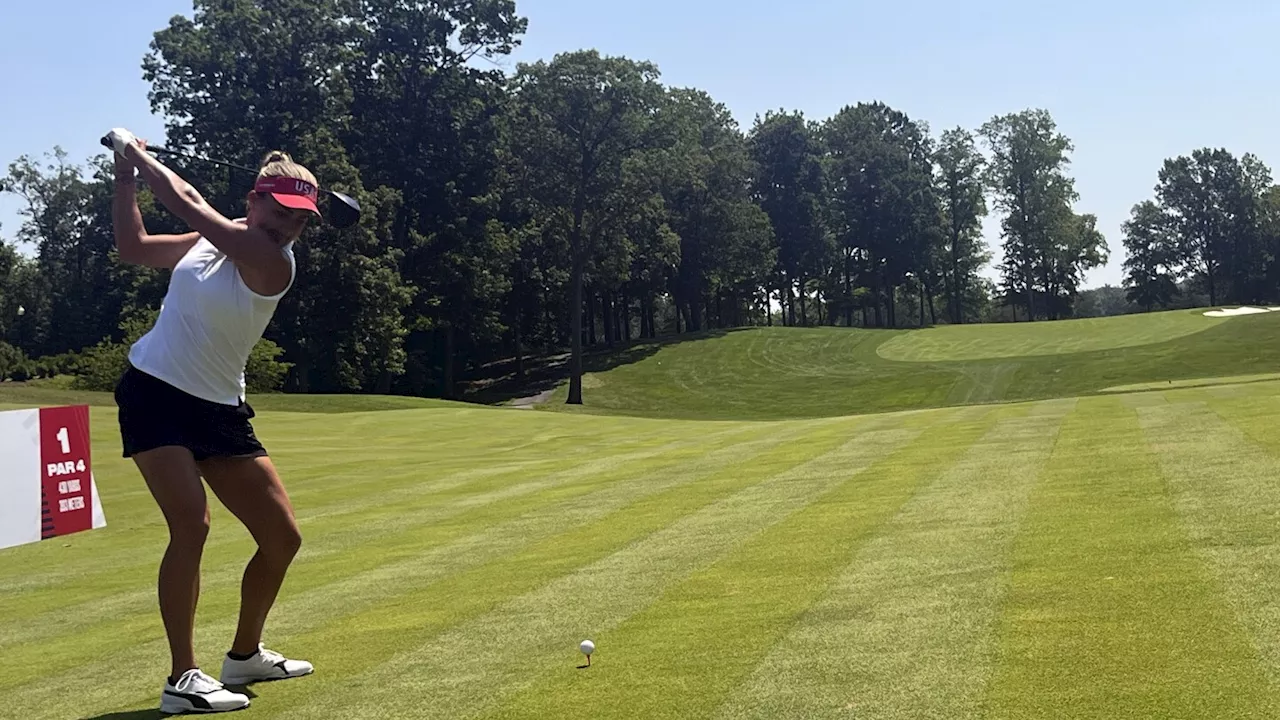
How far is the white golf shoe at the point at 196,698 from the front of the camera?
5469 mm

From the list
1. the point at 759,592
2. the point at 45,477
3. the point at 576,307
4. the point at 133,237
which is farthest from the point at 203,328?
the point at 576,307

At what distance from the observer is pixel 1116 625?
222 inches

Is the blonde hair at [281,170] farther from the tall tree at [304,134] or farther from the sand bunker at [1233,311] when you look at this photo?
the sand bunker at [1233,311]

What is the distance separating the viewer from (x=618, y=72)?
191ft

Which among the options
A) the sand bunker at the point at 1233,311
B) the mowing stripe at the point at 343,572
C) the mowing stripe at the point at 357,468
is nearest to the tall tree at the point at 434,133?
the mowing stripe at the point at 357,468

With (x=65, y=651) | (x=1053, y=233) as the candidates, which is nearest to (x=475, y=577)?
(x=65, y=651)

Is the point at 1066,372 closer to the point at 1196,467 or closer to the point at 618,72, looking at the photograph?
the point at 618,72

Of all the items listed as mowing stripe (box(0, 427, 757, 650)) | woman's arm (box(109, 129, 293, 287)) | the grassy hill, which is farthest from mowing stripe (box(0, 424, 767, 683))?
the grassy hill

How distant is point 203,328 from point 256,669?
1.78 metres

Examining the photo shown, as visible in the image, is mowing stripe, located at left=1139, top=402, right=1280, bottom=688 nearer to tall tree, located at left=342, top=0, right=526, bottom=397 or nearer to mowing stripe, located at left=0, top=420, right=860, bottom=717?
mowing stripe, located at left=0, top=420, right=860, bottom=717

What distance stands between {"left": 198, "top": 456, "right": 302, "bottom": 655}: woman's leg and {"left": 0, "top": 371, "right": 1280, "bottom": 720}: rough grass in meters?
0.41

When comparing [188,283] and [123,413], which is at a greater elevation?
[188,283]

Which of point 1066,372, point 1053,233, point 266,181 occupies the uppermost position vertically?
point 1053,233

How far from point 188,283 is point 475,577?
394 cm
